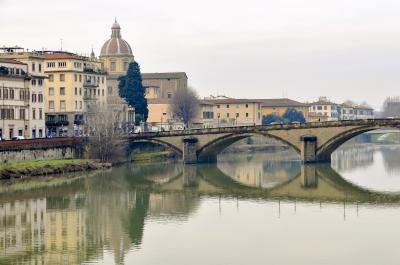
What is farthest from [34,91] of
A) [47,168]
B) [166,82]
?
[166,82]

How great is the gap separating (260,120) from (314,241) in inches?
4858

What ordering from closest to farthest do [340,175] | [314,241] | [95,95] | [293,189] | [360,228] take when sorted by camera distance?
[314,241]
[360,228]
[293,189]
[340,175]
[95,95]

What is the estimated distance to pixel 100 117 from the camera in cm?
9806

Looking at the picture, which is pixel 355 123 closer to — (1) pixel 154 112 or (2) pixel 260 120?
(1) pixel 154 112

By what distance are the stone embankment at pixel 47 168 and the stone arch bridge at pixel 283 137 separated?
12065 mm

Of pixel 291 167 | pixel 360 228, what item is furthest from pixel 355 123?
pixel 360 228

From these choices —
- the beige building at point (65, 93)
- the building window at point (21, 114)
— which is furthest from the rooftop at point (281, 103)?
the building window at point (21, 114)

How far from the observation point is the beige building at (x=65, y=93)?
11381 cm

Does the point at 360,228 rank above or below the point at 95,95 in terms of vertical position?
below

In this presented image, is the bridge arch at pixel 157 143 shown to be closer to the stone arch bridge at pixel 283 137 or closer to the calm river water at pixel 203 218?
the stone arch bridge at pixel 283 137

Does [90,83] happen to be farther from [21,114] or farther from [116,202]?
[116,202]

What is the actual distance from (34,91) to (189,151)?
18.9 m

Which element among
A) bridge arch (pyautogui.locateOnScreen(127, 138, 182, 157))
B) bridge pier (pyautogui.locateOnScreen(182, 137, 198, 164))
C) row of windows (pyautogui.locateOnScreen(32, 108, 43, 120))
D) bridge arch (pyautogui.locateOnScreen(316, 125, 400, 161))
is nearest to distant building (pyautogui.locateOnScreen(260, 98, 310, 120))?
bridge arch (pyautogui.locateOnScreen(127, 138, 182, 157))

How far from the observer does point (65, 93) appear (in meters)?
115
